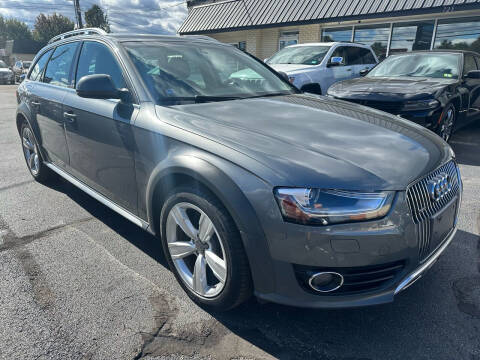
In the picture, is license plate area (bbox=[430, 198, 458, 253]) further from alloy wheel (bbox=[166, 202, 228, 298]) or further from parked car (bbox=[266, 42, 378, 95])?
parked car (bbox=[266, 42, 378, 95])

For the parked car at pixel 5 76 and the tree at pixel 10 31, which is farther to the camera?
the tree at pixel 10 31

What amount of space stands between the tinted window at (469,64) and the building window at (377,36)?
6527 mm

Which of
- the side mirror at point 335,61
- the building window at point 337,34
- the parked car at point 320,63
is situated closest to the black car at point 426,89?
the side mirror at point 335,61

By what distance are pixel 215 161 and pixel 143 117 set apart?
0.79m

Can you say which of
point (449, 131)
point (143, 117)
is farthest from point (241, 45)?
point (143, 117)

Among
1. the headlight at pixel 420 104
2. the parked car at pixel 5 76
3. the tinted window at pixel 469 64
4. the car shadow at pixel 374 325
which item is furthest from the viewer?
the parked car at pixel 5 76

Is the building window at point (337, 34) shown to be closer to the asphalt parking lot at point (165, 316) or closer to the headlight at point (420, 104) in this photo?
the headlight at point (420, 104)

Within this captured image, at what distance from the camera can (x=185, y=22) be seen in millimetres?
18781

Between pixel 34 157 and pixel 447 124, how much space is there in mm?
6124

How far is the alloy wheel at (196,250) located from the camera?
213 centimetres

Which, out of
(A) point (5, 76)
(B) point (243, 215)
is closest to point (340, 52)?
(B) point (243, 215)

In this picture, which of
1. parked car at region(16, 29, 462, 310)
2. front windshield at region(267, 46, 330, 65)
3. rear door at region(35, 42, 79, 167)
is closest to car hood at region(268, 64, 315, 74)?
front windshield at region(267, 46, 330, 65)

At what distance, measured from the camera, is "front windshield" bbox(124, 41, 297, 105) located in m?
2.69

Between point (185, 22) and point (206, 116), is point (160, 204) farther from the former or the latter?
point (185, 22)
